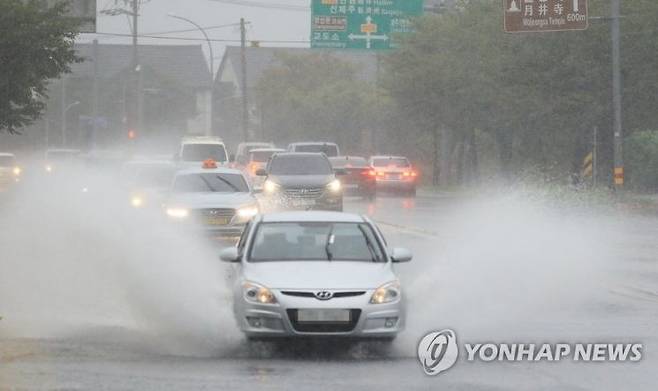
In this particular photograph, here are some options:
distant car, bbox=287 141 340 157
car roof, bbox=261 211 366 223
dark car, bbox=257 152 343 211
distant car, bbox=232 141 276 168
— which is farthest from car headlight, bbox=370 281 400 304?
distant car, bbox=232 141 276 168

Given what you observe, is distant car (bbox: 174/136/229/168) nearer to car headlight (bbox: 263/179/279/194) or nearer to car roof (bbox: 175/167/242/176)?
car headlight (bbox: 263/179/279/194)

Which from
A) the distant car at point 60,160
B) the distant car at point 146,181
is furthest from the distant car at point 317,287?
the distant car at point 60,160

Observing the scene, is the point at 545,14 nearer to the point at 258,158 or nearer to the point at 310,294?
the point at 258,158

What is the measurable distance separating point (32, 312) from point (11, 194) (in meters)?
43.3

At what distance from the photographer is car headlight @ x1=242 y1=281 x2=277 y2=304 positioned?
44.1 ft

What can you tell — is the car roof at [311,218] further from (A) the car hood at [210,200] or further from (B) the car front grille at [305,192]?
(B) the car front grille at [305,192]

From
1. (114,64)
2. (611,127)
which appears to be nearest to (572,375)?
(611,127)

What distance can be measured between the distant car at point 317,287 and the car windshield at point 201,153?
105 feet

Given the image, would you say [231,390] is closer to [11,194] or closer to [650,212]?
[650,212]

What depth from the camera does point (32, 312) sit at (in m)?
17.2

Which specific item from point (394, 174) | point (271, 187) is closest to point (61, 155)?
point (394, 174)

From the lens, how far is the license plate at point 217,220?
28375 mm

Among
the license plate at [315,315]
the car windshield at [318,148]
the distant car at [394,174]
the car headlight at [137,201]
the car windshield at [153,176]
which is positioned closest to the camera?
the license plate at [315,315]

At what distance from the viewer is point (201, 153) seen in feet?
154
